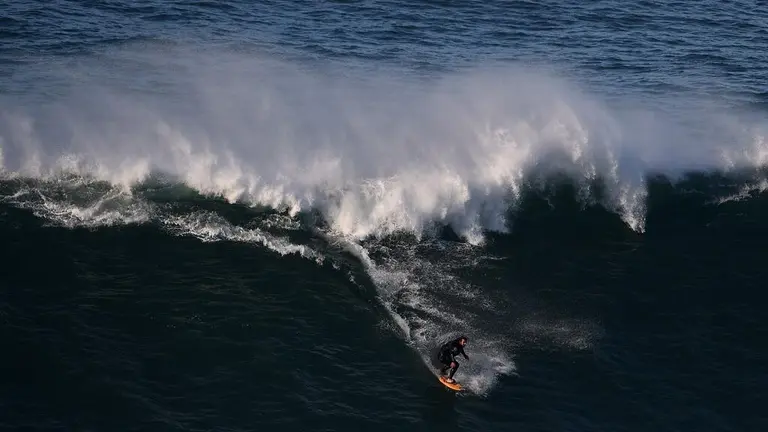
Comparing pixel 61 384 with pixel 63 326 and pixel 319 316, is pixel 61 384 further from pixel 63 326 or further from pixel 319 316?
pixel 319 316

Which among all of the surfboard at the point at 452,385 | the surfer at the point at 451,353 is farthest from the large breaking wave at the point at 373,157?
the surfer at the point at 451,353

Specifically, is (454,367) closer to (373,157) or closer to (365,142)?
(373,157)

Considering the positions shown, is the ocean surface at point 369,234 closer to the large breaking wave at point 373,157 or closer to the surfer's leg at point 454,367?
the large breaking wave at point 373,157

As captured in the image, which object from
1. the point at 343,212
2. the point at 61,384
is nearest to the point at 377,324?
the point at 343,212

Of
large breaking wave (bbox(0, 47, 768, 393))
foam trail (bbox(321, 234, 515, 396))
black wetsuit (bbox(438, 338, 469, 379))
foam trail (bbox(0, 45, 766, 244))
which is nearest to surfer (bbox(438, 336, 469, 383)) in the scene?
black wetsuit (bbox(438, 338, 469, 379))

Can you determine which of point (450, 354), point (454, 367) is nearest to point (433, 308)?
point (450, 354)
